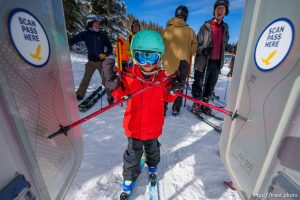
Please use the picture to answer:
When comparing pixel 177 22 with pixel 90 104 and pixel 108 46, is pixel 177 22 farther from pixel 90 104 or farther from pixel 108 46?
pixel 90 104

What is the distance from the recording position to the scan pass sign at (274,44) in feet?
3.37

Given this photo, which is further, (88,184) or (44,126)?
(88,184)

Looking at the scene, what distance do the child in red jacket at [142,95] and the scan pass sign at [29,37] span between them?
2.03ft

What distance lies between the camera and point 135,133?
1875 mm

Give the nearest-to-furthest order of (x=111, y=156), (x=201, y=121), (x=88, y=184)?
(x=88, y=184) < (x=111, y=156) < (x=201, y=121)

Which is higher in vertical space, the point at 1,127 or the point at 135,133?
the point at 1,127

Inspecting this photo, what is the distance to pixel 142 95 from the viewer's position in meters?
1.79

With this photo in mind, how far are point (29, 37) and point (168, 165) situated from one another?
7.13ft

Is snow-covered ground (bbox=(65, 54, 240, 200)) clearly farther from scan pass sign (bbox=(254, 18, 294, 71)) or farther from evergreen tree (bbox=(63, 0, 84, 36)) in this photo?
evergreen tree (bbox=(63, 0, 84, 36))

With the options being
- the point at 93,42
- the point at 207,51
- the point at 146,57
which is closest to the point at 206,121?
the point at 207,51

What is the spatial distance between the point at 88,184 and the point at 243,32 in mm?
2221

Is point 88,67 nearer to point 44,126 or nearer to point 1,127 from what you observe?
point 44,126

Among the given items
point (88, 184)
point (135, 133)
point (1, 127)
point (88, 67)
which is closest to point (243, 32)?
point (135, 133)

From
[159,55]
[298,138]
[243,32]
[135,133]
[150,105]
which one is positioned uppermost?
[243,32]
